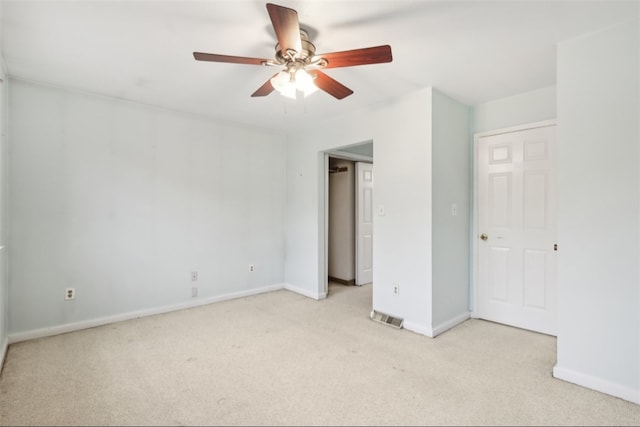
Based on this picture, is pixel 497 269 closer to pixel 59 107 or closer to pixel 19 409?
pixel 19 409

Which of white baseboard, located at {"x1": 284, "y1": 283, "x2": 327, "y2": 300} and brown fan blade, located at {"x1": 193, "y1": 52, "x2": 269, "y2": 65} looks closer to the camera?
brown fan blade, located at {"x1": 193, "y1": 52, "x2": 269, "y2": 65}

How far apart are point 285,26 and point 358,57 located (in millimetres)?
476

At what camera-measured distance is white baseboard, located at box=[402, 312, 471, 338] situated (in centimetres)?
295

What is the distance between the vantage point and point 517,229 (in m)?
3.15

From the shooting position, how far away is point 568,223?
2168mm

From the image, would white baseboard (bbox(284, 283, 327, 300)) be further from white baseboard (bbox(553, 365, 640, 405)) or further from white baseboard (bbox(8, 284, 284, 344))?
white baseboard (bbox(553, 365, 640, 405))

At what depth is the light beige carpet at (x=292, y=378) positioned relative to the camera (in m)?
1.81

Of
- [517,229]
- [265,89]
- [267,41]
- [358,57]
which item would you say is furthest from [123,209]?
[517,229]

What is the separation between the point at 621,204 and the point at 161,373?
333 centimetres

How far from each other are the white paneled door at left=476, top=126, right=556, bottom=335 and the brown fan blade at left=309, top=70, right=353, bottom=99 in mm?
1856

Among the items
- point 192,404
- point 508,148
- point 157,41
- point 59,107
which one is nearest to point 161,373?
point 192,404

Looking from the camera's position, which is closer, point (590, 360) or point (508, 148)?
point (590, 360)

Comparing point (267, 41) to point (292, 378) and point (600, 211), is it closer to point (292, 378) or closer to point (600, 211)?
point (292, 378)

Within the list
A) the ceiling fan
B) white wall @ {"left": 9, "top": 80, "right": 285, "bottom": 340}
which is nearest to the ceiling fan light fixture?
the ceiling fan
